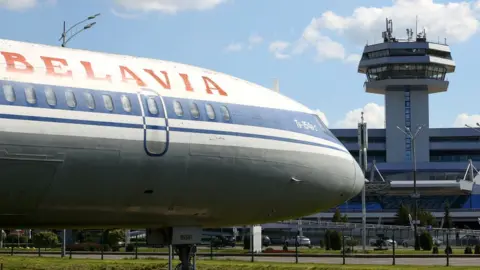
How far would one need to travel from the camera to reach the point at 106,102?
1588cm

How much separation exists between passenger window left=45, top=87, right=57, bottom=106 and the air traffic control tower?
6644 inches

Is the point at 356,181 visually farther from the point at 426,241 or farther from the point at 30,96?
the point at 426,241

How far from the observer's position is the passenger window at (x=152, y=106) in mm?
16578

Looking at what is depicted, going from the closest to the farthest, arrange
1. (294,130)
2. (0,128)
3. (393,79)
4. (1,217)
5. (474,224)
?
1. (0,128)
2. (1,217)
3. (294,130)
4. (474,224)
5. (393,79)

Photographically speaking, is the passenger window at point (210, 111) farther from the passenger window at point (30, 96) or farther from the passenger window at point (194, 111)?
the passenger window at point (30, 96)

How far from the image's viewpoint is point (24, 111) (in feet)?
47.2

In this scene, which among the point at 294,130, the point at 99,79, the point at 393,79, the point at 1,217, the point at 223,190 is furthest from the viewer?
the point at 393,79

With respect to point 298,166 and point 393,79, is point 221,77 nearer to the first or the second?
point 298,166

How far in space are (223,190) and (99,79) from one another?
3.74 meters

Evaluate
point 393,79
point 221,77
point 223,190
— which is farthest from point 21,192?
point 393,79

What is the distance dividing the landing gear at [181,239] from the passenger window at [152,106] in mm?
3205

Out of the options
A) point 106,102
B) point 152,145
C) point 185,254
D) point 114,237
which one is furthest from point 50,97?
point 114,237

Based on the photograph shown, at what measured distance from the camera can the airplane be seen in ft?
48.3

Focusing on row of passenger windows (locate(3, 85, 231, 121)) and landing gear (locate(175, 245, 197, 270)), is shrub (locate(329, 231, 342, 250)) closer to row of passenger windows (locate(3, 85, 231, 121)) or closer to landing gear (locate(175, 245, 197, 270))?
landing gear (locate(175, 245, 197, 270))
